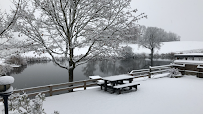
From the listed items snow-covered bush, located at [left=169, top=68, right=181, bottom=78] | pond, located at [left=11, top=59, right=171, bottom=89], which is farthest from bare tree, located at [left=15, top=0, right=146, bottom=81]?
snow-covered bush, located at [left=169, top=68, right=181, bottom=78]

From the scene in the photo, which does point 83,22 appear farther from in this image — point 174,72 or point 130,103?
point 174,72

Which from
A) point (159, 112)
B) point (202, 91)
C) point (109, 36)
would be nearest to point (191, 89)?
point (202, 91)

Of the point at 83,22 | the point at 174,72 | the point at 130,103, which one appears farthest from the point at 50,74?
the point at 130,103

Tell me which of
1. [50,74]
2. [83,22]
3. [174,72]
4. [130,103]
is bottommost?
[50,74]

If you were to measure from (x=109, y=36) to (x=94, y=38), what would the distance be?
878 mm

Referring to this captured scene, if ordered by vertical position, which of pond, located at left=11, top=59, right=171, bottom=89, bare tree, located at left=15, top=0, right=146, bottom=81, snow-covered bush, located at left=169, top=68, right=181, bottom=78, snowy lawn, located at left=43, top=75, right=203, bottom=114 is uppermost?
bare tree, located at left=15, top=0, right=146, bottom=81

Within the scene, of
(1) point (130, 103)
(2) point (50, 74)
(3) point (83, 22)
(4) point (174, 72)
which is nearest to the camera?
(1) point (130, 103)

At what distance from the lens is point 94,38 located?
7.95 meters

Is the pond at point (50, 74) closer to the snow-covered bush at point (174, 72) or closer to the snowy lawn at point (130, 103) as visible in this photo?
the snowy lawn at point (130, 103)

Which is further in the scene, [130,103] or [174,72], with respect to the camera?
[174,72]

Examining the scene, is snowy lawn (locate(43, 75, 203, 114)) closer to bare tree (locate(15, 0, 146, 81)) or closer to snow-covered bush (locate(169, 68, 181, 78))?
bare tree (locate(15, 0, 146, 81))

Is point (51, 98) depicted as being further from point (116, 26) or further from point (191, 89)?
point (191, 89)

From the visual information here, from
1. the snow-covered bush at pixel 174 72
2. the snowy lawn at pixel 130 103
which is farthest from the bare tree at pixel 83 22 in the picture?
the snow-covered bush at pixel 174 72

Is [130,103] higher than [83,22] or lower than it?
lower
